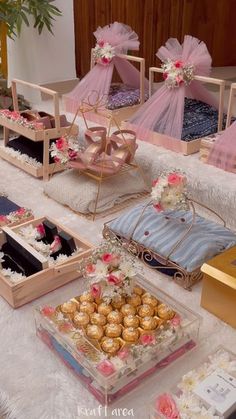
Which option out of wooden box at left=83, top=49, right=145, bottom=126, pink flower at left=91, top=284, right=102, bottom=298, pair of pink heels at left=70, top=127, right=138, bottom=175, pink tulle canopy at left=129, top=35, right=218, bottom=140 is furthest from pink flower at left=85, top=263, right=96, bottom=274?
wooden box at left=83, top=49, right=145, bottom=126

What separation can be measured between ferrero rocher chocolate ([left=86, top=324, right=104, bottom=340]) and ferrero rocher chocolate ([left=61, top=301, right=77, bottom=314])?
7 cm

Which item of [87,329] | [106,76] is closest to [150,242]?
[87,329]

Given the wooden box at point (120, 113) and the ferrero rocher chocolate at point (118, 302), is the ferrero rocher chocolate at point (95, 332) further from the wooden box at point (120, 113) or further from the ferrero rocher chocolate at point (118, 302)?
the wooden box at point (120, 113)

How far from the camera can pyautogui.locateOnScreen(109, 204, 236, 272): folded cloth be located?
1.26m

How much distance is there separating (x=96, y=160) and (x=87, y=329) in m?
0.78

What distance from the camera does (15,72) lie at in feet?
8.91

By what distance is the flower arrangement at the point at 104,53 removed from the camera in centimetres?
220

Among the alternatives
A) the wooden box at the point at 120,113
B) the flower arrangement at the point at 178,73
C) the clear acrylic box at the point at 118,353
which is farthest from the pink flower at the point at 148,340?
the wooden box at the point at 120,113

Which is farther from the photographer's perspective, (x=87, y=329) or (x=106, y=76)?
(x=106, y=76)

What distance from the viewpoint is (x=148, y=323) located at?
40.5 inches

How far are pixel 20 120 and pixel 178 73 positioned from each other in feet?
2.30

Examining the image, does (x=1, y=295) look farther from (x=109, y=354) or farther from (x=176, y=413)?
(x=176, y=413)

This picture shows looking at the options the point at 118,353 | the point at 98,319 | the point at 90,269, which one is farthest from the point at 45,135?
the point at 118,353

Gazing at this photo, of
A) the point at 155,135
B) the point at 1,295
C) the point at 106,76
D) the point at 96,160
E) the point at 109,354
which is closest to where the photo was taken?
the point at 109,354
